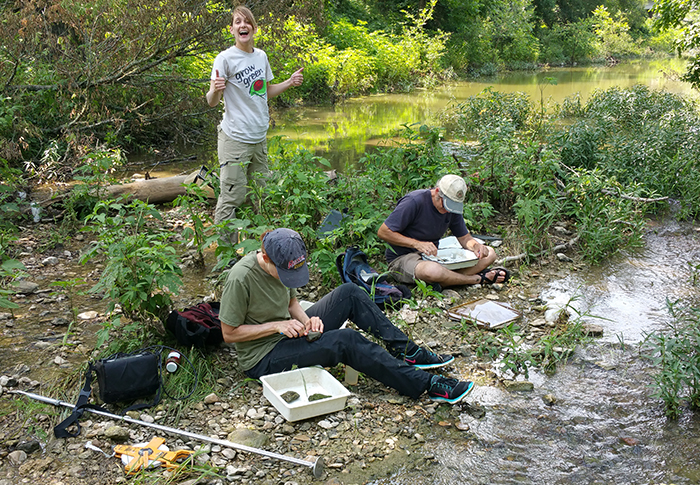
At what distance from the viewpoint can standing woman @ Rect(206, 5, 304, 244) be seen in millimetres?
4836

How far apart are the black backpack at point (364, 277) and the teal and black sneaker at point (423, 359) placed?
2.64 ft

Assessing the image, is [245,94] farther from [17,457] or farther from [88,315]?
[17,457]

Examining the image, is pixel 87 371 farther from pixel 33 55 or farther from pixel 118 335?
pixel 33 55

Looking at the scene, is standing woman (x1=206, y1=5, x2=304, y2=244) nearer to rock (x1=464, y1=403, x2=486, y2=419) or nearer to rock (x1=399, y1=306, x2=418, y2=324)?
rock (x1=399, y1=306, x2=418, y2=324)

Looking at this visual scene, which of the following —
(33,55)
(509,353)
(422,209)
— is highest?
(33,55)

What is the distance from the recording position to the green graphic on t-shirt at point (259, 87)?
497cm

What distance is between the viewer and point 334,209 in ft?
18.6

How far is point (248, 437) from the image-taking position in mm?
3043

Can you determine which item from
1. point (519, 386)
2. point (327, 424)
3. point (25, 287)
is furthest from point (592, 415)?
point (25, 287)

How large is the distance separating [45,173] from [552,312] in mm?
5548

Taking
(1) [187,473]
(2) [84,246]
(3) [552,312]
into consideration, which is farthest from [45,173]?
(3) [552,312]

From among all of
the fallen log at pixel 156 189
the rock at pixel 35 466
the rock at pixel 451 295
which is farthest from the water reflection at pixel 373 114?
the rock at pixel 35 466

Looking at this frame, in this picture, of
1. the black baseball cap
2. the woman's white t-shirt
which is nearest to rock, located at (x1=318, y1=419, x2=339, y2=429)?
the black baseball cap

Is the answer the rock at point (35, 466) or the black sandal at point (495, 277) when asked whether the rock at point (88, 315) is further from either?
the black sandal at point (495, 277)
